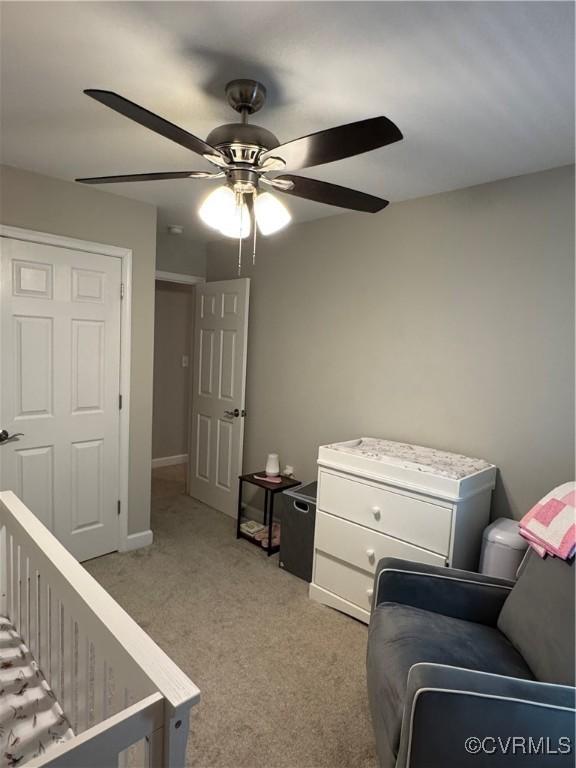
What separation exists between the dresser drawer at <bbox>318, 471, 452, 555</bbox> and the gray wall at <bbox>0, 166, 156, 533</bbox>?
1.37 meters

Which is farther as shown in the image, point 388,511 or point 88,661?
point 388,511

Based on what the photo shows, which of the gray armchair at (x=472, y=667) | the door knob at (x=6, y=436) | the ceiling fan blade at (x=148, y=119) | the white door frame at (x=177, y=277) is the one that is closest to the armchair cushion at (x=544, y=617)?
the gray armchair at (x=472, y=667)

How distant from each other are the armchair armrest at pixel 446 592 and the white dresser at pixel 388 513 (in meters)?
0.32

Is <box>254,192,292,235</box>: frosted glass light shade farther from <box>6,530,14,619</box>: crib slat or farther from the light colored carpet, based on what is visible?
the light colored carpet

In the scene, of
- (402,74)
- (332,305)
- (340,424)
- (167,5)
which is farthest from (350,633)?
(167,5)

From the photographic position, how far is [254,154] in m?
1.43

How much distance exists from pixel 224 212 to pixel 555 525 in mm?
1657

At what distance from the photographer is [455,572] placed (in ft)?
6.06

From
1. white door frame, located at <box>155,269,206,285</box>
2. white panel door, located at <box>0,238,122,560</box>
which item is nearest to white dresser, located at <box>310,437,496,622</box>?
white panel door, located at <box>0,238,122,560</box>

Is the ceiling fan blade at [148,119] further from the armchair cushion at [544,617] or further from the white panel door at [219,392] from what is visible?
the white panel door at [219,392]

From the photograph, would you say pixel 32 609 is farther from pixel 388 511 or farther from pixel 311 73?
pixel 311 73

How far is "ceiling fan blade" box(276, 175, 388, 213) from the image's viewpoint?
5.13 feet

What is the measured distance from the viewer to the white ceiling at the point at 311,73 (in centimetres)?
122

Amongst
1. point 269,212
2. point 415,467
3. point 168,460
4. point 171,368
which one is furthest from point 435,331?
point 168,460
